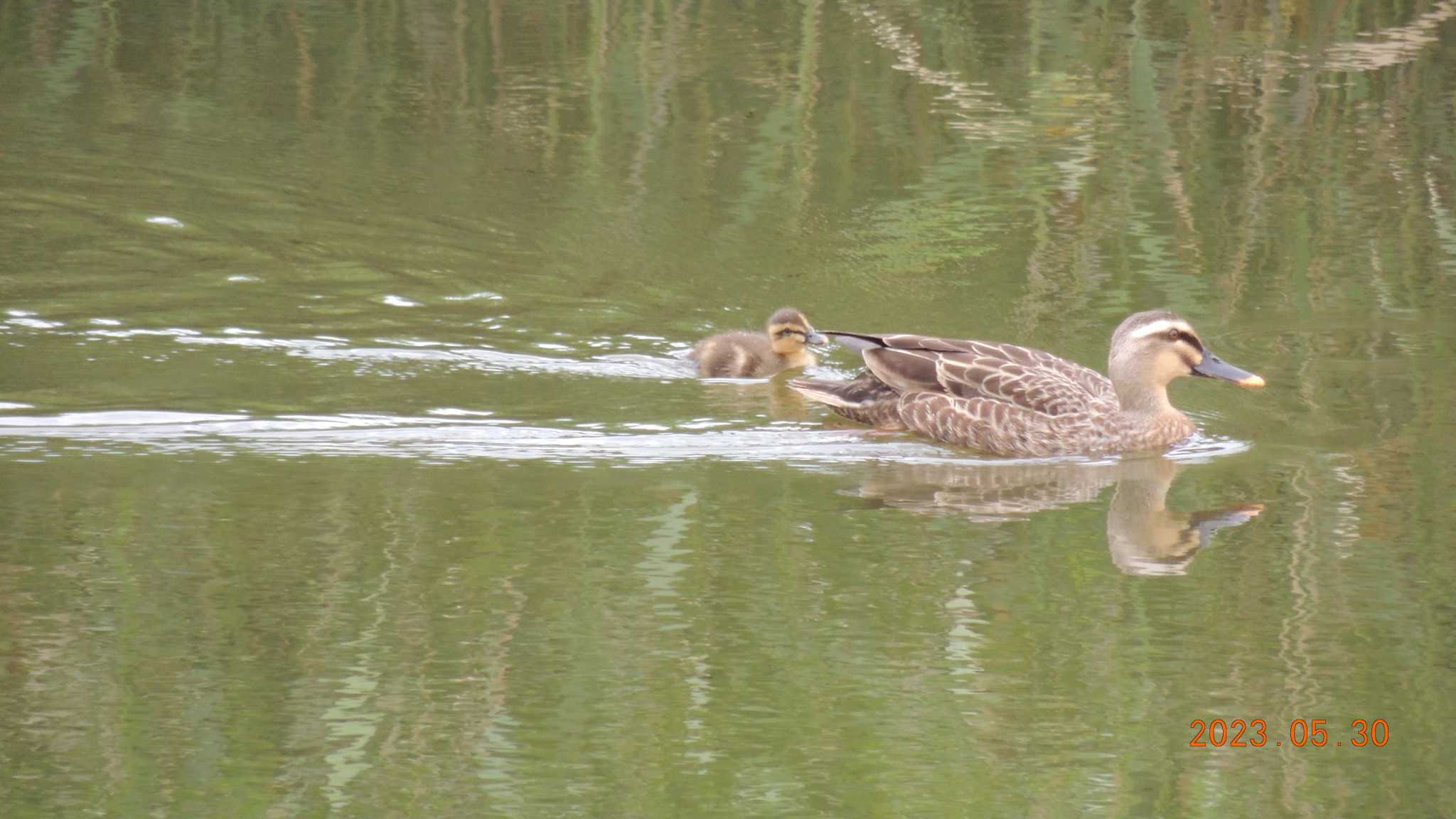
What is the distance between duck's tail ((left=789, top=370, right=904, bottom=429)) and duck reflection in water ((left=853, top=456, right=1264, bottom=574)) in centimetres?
49

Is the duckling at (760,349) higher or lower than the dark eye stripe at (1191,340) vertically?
lower

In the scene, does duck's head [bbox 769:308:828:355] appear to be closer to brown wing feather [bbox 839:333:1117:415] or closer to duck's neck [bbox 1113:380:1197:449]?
brown wing feather [bbox 839:333:1117:415]

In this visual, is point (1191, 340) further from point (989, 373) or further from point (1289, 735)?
point (1289, 735)

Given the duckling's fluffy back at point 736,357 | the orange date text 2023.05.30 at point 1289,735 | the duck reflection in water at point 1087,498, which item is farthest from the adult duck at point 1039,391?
the orange date text 2023.05.30 at point 1289,735

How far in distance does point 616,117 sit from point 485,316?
2.96 meters

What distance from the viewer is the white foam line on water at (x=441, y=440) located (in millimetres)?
6520

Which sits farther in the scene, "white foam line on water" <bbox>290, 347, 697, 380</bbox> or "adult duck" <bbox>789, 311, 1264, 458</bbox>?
"white foam line on water" <bbox>290, 347, 697, 380</bbox>

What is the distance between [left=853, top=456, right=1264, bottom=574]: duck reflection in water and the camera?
221 inches

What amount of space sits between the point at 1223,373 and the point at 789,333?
174cm

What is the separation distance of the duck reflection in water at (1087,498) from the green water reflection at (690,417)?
25 mm

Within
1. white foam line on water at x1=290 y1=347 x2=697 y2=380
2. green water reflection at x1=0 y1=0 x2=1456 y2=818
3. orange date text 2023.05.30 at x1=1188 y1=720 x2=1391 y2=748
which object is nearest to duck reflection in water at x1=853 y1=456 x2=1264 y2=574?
green water reflection at x1=0 y1=0 x2=1456 y2=818

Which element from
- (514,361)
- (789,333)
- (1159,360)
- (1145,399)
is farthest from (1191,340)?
(514,361)

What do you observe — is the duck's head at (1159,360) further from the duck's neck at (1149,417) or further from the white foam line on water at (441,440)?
the white foam line on water at (441,440)

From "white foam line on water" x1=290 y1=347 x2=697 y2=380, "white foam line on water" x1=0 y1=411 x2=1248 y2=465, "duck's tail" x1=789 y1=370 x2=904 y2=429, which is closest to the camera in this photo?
"white foam line on water" x1=0 y1=411 x2=1248 y2=465
